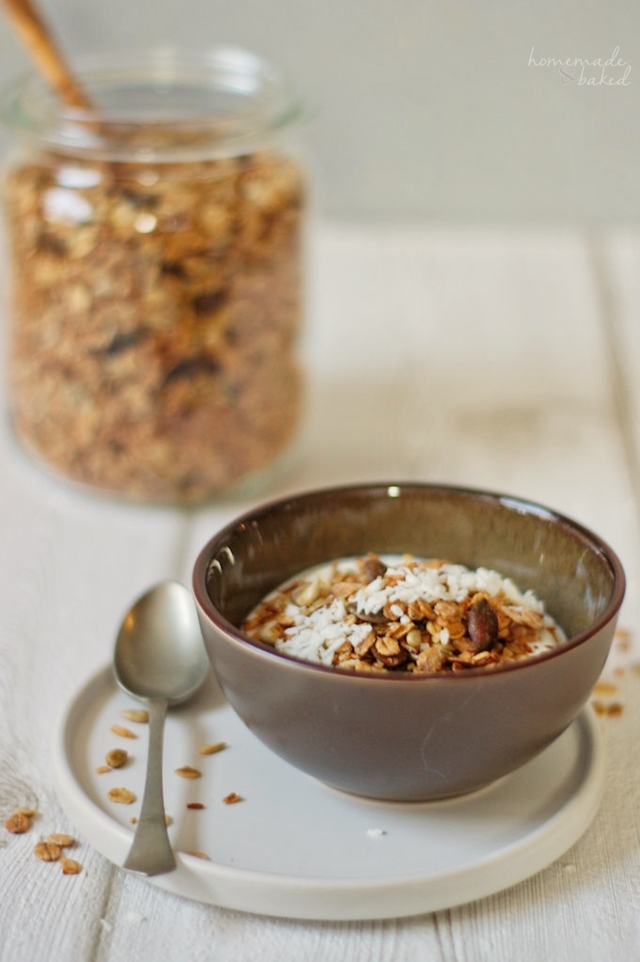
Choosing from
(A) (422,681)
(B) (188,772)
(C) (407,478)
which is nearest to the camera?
(A) (422,681)

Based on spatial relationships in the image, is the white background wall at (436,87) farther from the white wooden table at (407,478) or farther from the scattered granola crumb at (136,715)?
the scattered granola crumb at (136,715)

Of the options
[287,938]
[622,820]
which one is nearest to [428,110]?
[622,820]

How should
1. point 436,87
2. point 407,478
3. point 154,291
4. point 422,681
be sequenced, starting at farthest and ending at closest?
point 436,87 → point 407,478 → point 154,291 → point 422,681

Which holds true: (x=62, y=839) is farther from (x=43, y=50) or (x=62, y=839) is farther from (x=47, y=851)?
(x=43, y=50)

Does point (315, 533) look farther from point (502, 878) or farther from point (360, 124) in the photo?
point (360, 124)

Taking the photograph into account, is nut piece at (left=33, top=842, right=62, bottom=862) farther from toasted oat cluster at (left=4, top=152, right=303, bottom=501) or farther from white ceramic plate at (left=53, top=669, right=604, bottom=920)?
toasted oat cluster at (left=4, top=152, right=303, bottom=501)

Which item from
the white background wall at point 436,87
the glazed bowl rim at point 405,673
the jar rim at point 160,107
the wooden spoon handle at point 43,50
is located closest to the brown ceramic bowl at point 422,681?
the glazed bowl rim at point 405,673

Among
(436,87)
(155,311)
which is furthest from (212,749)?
(436,87)
